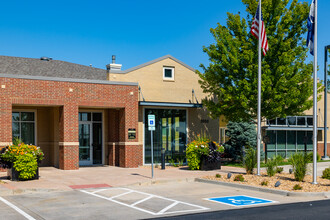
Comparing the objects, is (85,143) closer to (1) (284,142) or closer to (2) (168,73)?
(2) (168,73)

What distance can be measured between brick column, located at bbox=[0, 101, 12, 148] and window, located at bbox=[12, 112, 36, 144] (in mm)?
2612

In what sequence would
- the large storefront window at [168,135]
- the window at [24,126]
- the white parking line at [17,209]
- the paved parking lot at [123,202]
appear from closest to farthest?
the white parking line at [17,209], the paved parking lot at [123,202], the window at [24,126], the large storefront window at [168,135]

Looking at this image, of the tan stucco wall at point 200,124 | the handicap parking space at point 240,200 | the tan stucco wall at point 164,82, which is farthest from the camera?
the tan stucco wall at point 200,124

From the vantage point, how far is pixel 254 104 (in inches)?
854

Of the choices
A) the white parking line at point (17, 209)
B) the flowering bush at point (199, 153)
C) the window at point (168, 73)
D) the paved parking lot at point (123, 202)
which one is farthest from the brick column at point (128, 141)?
the white parking line at point (17, 209)

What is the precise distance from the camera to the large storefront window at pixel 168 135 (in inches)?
936

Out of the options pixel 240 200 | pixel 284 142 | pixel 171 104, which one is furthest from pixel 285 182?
pixel 284 142

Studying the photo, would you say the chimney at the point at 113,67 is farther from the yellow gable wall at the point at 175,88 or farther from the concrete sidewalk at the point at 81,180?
the concrete sidewalk at the point at 81,180

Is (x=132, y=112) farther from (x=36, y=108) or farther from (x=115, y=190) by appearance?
(x=115, y=190)

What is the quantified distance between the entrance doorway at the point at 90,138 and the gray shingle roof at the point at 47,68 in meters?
4.91

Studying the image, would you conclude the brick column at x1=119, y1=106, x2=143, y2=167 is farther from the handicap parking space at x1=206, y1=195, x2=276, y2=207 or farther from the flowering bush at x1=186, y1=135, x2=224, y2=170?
the handicap parking space at x1=206, y1=195, x2=276, y2=207

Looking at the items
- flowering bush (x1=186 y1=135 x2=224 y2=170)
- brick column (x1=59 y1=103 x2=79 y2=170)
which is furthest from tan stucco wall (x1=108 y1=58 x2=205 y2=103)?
flowering bush (x1=186 y1=135 x2=224 y2=170)

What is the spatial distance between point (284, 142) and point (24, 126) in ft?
59.9

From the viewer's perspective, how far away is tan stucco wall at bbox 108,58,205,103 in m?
23.5
